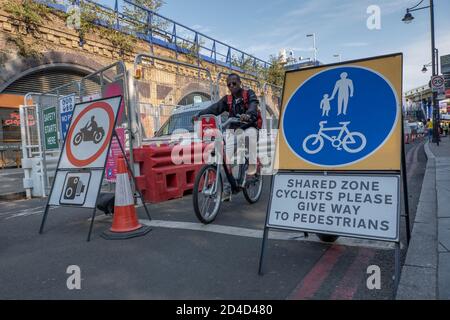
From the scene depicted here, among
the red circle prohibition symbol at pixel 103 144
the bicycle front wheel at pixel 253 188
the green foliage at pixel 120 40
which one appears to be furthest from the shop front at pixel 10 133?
the bicycle front wheel at pixel 253 188

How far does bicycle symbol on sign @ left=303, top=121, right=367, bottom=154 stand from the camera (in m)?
3.07

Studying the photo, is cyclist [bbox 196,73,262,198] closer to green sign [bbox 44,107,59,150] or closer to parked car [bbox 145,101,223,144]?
parked car [bbox 145,101,223,144]

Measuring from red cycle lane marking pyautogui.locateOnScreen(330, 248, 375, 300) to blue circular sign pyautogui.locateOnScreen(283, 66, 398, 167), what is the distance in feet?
3.07

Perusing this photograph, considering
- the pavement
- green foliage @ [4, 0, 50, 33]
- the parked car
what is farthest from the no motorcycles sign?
green foliage @ [4, 0, 50, 33]

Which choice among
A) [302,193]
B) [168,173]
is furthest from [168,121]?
[302,193]

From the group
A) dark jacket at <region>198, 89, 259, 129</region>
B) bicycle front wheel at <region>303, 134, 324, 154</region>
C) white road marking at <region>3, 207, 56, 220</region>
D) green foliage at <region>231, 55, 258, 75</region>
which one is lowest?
white road marking at <region>3, 207, 56, 220</region>

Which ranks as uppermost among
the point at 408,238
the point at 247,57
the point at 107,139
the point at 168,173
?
the point at 247,57

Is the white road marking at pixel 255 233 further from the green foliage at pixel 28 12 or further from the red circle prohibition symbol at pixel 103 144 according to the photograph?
the green foliage at pixel 28 12

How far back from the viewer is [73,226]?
16.9ft

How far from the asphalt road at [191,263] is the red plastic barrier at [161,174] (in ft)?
4.85
